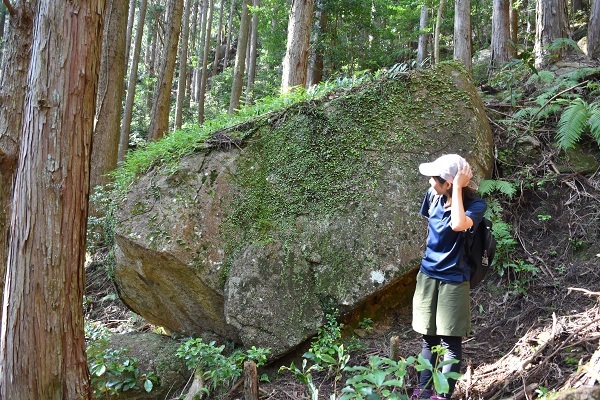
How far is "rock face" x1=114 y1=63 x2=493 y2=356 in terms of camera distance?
4582 millimetres

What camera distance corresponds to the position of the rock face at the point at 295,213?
458cm

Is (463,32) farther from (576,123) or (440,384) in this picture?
(440,384)

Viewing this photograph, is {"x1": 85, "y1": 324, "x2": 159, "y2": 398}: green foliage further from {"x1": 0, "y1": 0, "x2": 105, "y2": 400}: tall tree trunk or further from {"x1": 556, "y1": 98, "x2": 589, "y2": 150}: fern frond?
{"x1": 556, "y1": 98, "x2": 589, "y2": 150}: fern frond

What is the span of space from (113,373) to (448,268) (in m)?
3.71

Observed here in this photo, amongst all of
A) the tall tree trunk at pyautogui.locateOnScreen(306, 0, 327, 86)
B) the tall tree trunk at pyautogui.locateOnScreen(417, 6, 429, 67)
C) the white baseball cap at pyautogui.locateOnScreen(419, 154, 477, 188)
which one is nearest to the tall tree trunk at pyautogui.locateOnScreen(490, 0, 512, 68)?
the tall tree trunk at pyautogui.locateOnScreen(306, 0, 327, 86)

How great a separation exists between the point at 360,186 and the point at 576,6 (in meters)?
14.4

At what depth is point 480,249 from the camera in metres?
3.31

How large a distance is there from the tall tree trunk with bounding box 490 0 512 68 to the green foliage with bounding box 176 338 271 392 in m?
8.52

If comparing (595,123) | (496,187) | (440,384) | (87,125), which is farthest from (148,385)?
(595,123)

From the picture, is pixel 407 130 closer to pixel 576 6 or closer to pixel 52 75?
pixel 52 75

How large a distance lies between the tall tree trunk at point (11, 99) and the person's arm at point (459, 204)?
161 inches

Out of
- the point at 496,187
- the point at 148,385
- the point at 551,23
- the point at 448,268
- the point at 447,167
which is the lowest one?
the point at 148,385

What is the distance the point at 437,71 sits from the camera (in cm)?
545

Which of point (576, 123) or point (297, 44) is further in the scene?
point (297, 44)
